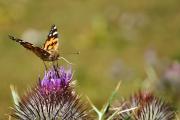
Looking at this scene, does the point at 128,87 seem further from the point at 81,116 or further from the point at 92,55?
the point at 81,116

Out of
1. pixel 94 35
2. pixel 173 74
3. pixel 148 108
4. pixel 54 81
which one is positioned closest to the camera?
pixel 54 81

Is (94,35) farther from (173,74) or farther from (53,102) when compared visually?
(53,102)

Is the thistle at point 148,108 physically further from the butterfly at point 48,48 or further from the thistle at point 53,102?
the butterfly at point 48,48

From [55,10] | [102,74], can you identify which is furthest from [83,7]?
[102,74]

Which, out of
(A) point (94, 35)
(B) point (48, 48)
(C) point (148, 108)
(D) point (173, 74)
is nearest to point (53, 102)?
(B) point (48, 48)

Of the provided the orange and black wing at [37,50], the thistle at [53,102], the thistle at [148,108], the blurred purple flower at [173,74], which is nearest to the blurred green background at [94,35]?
the blurred purple flower at [173,74]
